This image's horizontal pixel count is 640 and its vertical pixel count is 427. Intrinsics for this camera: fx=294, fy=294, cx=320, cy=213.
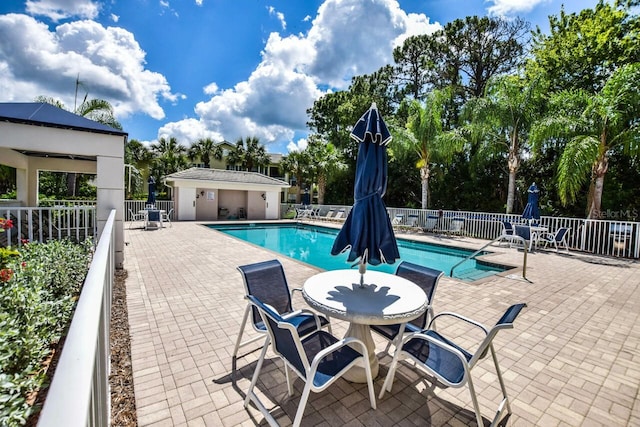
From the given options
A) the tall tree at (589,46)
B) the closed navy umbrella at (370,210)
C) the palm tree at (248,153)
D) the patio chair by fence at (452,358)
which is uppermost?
the tall tree at (589,46)

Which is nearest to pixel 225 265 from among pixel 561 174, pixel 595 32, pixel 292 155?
pixel 561 174

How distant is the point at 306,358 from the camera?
2.25 meters

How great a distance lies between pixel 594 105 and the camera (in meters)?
11.1

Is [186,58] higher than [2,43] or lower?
higher

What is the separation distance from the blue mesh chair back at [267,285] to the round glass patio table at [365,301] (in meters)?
0.48

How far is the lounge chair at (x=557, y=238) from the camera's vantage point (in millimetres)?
10539

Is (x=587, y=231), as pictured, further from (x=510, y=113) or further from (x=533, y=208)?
(x=510, y=113)

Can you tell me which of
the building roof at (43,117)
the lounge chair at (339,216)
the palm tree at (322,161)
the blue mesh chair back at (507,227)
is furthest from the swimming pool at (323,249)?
the palm tree at (322,161)

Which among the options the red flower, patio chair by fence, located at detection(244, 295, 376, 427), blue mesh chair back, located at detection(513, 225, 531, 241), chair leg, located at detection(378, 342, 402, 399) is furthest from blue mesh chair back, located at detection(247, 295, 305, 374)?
blue mesh chair back, located at detection(513, 225, 531, 241)

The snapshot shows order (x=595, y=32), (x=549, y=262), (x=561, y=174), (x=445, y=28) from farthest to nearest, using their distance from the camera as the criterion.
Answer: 1. (x=445, y=28)
2. (x=595, y=32)
3. (x=561, y=174)
4. (x=549, y=262)

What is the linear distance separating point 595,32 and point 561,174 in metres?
10.5

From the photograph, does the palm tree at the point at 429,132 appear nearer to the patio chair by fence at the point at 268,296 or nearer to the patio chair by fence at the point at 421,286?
the patio chair by fence at the point at 421,286

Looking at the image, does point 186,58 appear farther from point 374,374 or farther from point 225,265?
point 374,374

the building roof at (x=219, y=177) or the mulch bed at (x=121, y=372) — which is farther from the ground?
the building roof at (x=219, y=177)
